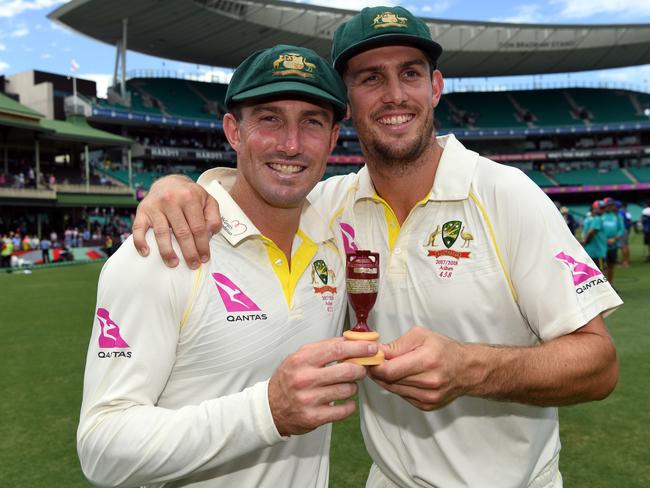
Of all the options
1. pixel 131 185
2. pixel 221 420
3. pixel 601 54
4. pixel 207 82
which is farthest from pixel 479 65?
pixel 221 420

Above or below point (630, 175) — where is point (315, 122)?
below

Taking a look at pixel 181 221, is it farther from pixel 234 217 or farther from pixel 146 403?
pixel 146 403

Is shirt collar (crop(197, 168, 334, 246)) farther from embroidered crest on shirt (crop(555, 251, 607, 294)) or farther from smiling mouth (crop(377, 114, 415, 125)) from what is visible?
embroidered crest on shirt (crop(555, 251, 607, 294))

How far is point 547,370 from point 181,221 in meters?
1.42

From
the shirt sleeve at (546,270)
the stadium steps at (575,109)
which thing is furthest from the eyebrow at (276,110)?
the stadium steps at (575,109)

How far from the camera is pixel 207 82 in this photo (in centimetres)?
5484

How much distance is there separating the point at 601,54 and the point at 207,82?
38660 mm

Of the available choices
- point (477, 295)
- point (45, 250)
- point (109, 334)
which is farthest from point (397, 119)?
point (45, 250)

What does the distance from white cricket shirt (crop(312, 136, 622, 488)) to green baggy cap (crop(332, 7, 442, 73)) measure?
532mm

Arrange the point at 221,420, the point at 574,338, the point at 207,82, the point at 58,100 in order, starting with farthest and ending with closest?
1. the point at 207,82
2. the point at 58,100
3. the point at 574,338
4. the point at 221,420

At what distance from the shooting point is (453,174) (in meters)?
2.36

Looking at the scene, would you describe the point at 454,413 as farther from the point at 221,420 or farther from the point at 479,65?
the point at 479,65

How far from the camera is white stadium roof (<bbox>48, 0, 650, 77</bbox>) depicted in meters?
39.0

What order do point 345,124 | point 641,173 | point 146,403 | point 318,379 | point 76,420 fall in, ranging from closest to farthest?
point 318,379 → point 146,403 → point 76,420 → point 345,124 → point 641,173
